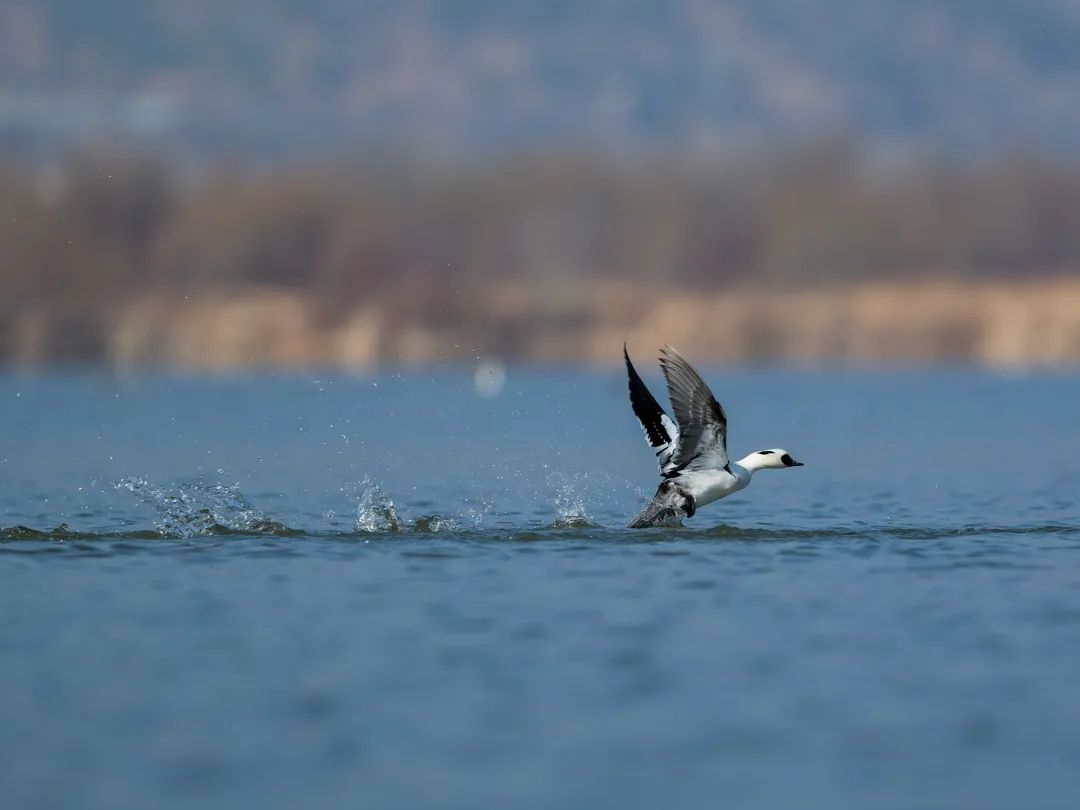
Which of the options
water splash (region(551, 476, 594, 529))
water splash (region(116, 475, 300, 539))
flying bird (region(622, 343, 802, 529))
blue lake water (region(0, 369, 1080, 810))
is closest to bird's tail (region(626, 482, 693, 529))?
flying bird (region(622, 343, 802, 529))

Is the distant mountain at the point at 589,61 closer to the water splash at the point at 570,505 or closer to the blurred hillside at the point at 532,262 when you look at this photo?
the blurred hillside at the point at 532,262

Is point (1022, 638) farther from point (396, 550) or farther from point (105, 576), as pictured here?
point (105, 576)

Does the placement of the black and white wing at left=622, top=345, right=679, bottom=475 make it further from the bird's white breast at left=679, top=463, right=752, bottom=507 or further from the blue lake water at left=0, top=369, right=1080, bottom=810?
the blue lake water at left=0, top=369, right=1080, bottom=810

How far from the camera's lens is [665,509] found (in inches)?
602

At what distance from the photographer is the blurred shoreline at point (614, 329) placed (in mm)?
50062

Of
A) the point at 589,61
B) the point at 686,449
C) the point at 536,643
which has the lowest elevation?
the point at 536,643

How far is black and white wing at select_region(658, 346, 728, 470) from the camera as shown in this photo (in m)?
14.2

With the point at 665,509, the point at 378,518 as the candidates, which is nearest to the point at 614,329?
the point at 378,518

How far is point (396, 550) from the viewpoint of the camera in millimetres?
14406

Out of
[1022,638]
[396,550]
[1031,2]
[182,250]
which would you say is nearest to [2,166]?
[182,250]

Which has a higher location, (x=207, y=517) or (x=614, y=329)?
(x=614, y=329)

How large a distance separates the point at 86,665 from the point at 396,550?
417cm

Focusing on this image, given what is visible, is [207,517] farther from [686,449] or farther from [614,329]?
[614,329]

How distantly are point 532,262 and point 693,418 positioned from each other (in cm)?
4999
